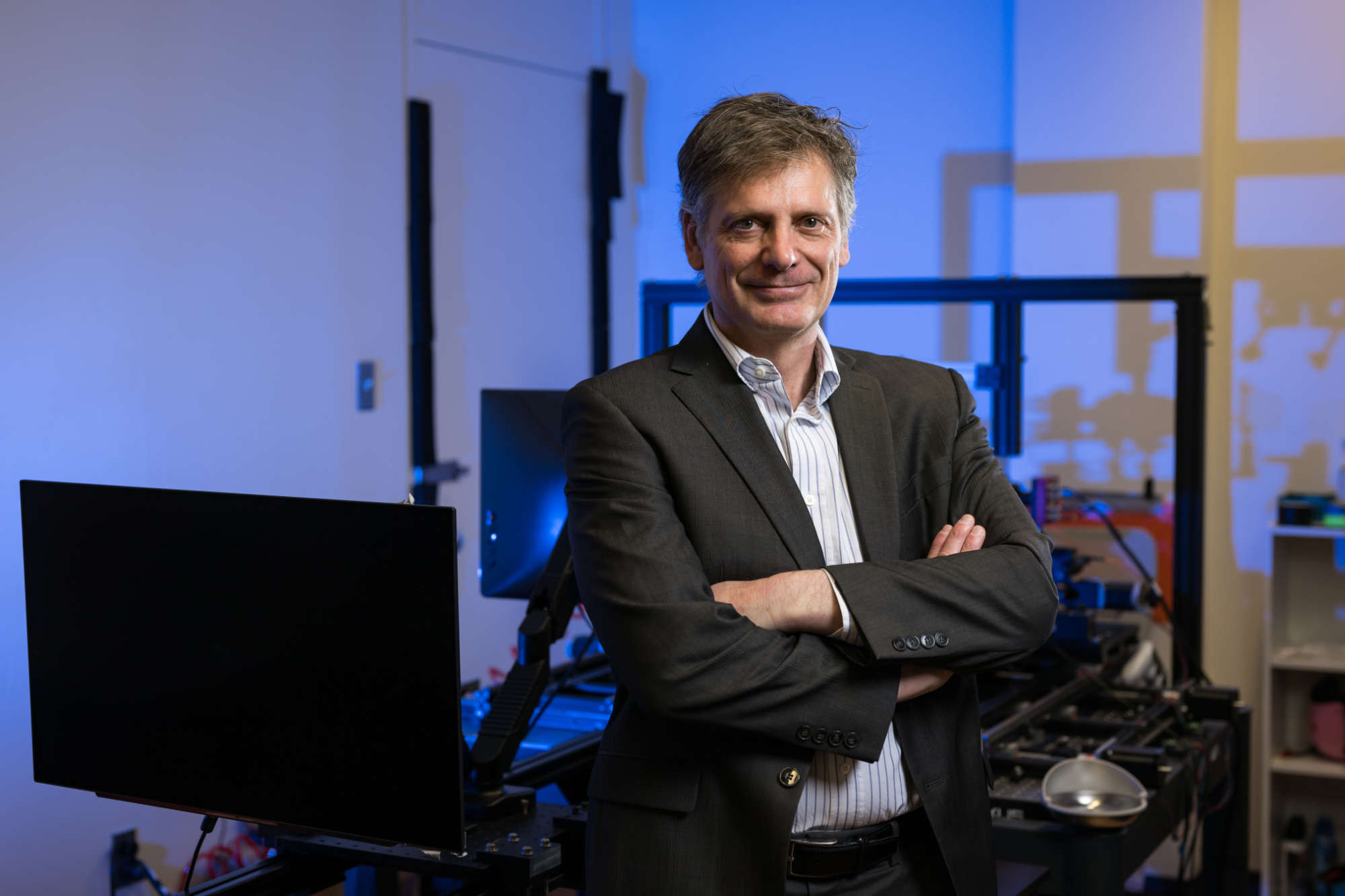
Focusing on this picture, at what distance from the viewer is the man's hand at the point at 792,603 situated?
1.38 meters

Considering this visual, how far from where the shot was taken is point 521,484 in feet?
7.20

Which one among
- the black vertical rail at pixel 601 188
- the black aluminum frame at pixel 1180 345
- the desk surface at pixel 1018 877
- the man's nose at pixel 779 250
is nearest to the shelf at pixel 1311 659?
the black aluminum frame at pixel 1180 345

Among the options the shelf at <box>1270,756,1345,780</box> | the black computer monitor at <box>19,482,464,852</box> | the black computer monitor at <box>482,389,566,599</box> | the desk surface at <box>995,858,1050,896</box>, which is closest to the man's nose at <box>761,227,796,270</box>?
the black computer monitor at <box>19,482,464,852</box>

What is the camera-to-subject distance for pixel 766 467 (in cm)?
145

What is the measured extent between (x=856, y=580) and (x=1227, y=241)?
10.5 ft

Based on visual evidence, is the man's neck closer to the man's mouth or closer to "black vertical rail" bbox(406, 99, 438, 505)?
the man's mouth

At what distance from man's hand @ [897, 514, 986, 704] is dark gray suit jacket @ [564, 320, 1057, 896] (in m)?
0.02

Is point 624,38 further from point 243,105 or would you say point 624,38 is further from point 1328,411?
point 1328,411

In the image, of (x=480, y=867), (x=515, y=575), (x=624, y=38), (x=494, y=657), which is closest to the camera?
(x=480, y=867)

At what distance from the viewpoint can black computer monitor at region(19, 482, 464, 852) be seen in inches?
50.3

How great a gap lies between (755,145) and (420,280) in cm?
276

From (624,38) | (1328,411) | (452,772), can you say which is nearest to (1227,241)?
(1328,411)

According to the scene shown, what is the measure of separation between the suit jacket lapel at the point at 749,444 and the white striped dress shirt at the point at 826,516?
0.07ft

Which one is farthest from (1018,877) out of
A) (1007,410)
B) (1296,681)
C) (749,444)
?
(1296,681)
